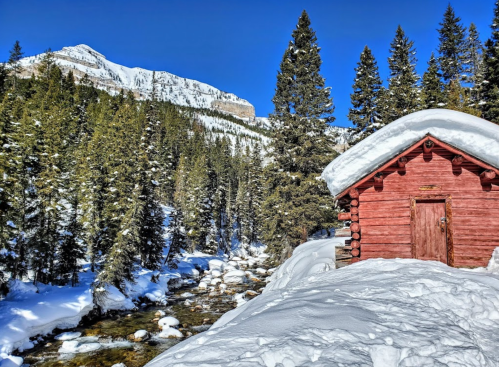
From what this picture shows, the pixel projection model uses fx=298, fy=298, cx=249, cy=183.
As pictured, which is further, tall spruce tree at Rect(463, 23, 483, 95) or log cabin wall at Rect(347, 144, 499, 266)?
tall spruce tree at Rect(463, 23, 483, 95)

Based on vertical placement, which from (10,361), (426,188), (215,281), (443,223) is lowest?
(215,281)

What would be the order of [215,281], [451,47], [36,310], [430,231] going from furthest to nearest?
[451,47] < [215,281] < [36,310] < [430,231]

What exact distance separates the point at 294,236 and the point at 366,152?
1274 cm

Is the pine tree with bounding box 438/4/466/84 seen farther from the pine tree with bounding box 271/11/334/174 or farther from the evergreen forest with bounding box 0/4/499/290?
the pine tree with bounding box 271/11/334/174

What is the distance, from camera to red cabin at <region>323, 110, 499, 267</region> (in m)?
8.77

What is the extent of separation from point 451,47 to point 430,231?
140 ft

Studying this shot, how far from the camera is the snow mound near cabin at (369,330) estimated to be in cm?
312

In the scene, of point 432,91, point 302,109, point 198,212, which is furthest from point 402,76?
point 198,212

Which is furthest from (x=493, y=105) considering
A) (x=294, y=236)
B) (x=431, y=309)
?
(x=431, y=309)

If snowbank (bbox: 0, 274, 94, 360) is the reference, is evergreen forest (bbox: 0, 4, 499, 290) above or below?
above

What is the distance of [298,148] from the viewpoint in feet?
70.3

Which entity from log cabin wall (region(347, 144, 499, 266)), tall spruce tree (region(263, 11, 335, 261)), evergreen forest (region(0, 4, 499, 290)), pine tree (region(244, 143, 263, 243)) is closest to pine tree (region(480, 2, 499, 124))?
evergreen forest (region(0, 4, 499, 290))

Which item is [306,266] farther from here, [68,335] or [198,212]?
[198,212]

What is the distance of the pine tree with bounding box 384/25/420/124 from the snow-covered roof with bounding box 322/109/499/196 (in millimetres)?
17901
